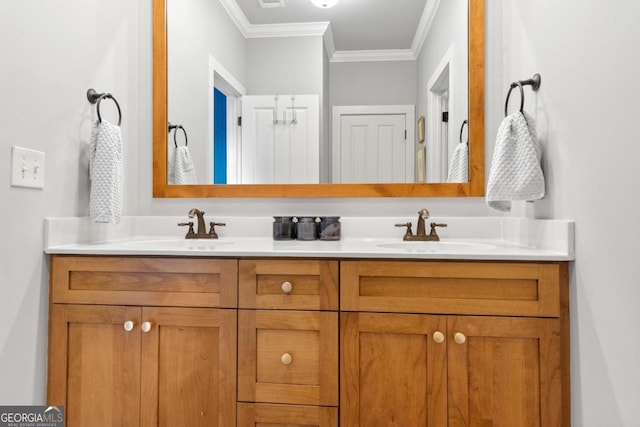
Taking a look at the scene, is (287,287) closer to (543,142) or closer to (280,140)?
(280,140)

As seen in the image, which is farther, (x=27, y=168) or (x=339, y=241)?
(x=339, y=241)

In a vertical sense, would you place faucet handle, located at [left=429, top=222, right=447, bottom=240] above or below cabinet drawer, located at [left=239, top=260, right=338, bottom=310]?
above

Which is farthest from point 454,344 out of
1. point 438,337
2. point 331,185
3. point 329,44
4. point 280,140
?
point 329,44

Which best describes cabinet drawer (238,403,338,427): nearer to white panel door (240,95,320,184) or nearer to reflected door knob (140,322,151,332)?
reflected door knob (140,322,151,332)

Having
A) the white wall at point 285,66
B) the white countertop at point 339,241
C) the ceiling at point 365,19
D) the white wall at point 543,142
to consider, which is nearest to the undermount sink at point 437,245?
the white countertop at point 339,241

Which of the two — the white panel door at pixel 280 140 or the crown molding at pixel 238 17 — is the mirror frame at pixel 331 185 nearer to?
the white panel door at pixel 280 140

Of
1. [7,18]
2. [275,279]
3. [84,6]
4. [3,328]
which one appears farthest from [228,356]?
Answer: [84,6]

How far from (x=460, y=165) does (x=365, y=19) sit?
0.78m

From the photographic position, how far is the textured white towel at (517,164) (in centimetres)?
113

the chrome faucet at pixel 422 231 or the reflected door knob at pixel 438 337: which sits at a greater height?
the chrome faucet at pixel 422 231

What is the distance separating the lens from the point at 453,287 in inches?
40.8

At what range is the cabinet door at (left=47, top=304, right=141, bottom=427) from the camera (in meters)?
1.10

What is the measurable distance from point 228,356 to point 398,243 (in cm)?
76

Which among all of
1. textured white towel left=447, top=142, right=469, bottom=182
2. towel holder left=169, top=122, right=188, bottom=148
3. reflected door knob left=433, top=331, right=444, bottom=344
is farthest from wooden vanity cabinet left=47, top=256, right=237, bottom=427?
textured white towel left=447, top=142, right=469, bottom=182
